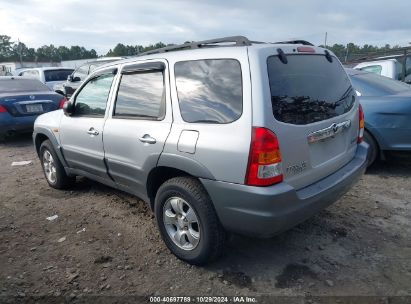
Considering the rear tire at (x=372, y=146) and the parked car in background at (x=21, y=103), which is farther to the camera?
the parked car in background at (x=21, y=103)

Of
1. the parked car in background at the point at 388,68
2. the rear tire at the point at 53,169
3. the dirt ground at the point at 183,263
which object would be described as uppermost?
the parked car in background at the point at 388,68

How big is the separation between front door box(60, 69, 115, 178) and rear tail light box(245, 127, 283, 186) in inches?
77.5

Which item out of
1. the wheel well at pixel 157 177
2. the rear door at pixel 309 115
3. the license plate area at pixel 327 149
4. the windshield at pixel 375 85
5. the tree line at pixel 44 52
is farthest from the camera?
the tree line at pixel 44 52

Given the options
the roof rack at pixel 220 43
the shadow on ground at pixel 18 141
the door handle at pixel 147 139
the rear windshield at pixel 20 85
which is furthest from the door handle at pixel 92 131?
the rear windshield at pixel 20 85

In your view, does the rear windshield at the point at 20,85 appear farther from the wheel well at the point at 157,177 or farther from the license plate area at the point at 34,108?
the wheel well at the point at 157,177

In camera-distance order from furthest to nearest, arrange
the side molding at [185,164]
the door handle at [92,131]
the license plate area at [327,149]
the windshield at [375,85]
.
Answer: the windshield at [375,85] < the door handle at [92,131] < the license plate area at [327,149] < the side molding at [185,164]

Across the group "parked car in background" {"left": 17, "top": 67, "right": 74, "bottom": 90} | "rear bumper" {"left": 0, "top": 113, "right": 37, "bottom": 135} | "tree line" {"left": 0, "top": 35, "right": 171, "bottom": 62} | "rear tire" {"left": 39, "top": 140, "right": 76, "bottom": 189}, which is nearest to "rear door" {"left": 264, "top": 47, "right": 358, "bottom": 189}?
"rear tire" {"left": 39, "top": 140, "right": 76, "bottom": 189}

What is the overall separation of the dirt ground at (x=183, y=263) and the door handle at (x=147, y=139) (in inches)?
41.6

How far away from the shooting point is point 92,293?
2.93 meters

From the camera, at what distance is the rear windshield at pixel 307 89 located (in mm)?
2725

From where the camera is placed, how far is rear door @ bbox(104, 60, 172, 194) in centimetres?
323

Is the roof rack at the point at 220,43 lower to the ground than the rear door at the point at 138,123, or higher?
higher

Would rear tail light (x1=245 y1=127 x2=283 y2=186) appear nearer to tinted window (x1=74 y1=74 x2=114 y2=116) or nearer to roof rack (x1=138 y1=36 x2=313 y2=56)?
roof rack (x1=138 y1=36 x2=313 y2=56)

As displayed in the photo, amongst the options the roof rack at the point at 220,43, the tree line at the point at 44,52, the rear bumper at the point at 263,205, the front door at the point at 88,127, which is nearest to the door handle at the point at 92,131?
the front door at the point at 88,127
